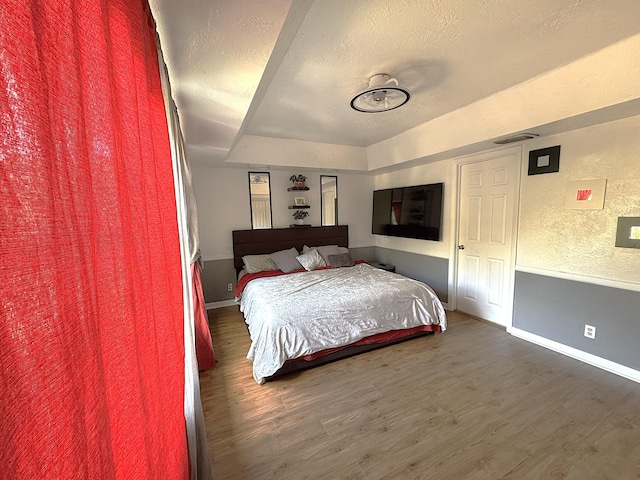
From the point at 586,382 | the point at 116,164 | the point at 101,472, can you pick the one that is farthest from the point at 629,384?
the point at 116,164

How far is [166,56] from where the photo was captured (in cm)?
136

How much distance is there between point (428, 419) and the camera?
1.91 metres

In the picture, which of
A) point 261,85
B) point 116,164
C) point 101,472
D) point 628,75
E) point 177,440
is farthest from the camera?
point 628,75

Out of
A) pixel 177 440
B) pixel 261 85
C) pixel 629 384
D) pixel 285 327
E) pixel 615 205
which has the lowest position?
pixel 629 384

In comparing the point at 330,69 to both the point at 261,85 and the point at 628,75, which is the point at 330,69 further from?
the point at 628,75

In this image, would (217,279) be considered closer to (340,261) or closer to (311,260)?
(311,260)

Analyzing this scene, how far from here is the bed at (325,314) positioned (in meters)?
2.40

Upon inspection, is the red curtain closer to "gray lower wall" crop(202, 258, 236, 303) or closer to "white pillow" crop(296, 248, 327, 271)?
"white pillow" crop(296, 248, 327, 271)

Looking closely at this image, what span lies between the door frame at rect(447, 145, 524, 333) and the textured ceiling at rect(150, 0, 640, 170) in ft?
2.85

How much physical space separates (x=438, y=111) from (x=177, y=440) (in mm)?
3587

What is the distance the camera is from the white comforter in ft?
7.81

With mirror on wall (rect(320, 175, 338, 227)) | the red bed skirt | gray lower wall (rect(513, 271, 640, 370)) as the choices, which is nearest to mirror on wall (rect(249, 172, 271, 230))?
mirror on wall (rect(320, 175, 338, 227))

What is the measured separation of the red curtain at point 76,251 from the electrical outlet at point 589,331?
357 cm

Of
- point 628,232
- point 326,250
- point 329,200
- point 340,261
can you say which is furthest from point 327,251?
point 628,232
